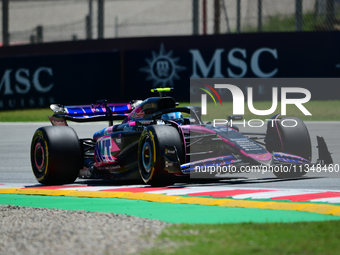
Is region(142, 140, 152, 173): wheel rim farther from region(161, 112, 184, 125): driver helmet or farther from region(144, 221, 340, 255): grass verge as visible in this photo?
region(144, 221, 340, 255): grass verge

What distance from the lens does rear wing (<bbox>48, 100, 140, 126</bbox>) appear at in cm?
969

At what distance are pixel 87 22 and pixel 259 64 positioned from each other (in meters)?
7.20

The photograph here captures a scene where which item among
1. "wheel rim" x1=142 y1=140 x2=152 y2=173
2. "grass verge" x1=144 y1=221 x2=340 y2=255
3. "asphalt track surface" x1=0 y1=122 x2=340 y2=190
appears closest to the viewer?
"grass verge" x1=144 y1=221 x2=340 y2=255

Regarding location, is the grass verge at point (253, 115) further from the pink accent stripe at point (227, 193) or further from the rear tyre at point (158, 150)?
the pink accent stripe at point (227, 193)

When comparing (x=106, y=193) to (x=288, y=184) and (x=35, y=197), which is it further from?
(x=288, y=184)

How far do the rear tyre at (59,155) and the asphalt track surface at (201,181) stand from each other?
1.63 feet

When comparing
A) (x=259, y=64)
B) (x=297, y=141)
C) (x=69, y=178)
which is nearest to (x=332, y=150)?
(x=297, y=141)

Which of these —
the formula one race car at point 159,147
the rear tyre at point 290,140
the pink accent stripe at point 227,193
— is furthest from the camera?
the rear tyre at point 290,140

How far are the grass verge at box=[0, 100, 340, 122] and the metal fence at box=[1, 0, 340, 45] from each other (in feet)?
8.79

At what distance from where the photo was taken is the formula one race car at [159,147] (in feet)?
25.2

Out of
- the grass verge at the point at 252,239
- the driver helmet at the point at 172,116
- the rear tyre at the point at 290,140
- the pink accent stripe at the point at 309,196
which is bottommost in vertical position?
the pink accent stripe at the point at 309,196

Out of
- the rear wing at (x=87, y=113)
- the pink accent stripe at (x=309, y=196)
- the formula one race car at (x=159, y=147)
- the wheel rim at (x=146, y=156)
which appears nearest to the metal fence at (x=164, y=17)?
the rear wing at (x=87, y=113)

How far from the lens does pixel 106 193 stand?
7422 millimetres

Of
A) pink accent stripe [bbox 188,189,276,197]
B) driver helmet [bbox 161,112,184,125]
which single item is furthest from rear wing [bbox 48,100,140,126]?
pink accent stripe [bbox 188,189,276,197]
